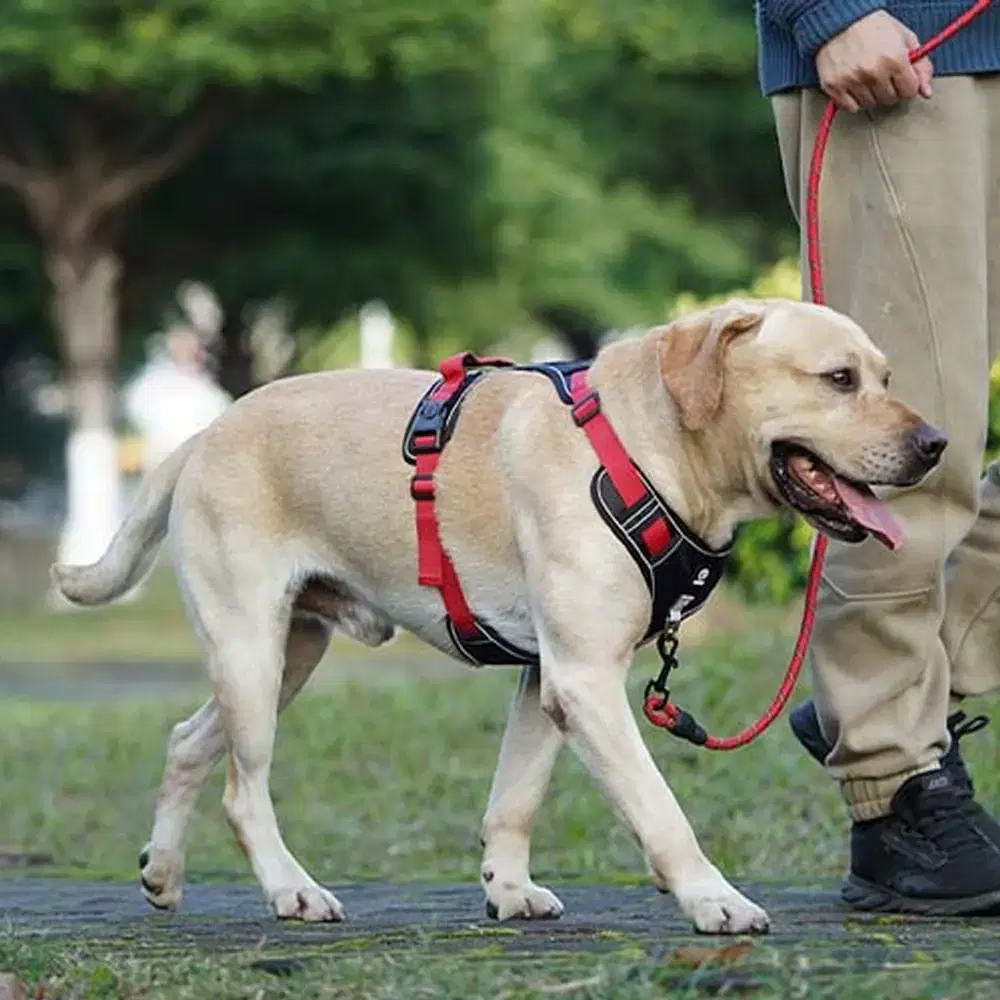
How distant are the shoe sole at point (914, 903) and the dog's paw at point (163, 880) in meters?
1.50

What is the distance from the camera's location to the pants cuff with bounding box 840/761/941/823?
5.66 m

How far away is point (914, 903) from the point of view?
5.57 meters

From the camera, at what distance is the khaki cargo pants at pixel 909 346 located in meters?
5.50

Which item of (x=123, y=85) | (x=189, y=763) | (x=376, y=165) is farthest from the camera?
(x=376, y=165)

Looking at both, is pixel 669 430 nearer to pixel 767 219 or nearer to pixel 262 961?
pixel 262 961

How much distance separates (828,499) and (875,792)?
2.40 feet

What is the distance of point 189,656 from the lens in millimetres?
19656

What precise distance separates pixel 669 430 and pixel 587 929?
972 millimetres

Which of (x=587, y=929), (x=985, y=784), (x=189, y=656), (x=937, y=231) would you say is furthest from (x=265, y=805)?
(x=189, y=656)

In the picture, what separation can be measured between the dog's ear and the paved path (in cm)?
99

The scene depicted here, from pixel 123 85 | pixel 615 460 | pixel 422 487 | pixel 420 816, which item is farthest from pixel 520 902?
pixel 123 85

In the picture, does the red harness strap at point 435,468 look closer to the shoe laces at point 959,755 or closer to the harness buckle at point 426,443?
the harness buckle at point 426,443

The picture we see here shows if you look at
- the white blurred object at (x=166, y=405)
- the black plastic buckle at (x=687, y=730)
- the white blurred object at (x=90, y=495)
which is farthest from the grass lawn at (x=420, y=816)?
the white blurred object at (x=166, y=405)

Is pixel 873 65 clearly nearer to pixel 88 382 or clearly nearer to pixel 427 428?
pixel 427 428
